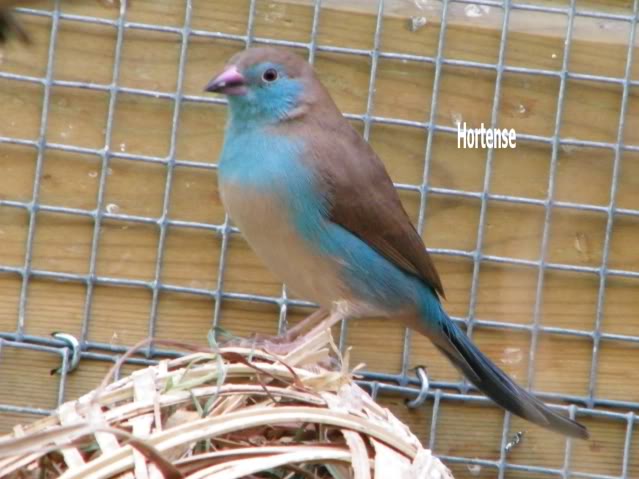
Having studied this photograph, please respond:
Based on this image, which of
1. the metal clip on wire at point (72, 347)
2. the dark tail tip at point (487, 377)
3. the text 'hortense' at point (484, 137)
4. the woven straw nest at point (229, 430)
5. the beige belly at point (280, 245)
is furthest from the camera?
the text 'hortense' at point (484, 137)

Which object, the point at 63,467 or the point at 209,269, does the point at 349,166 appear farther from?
the point at 63,467

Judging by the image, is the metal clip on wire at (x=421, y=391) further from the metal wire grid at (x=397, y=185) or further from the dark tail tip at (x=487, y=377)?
the dark tail tip at (x=487, y=377)

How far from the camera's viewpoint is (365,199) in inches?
120

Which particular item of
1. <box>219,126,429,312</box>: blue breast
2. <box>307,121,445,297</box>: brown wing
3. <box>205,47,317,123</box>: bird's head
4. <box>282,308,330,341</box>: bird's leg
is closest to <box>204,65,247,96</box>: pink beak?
<box>205,47,317,123</box>: bird's head

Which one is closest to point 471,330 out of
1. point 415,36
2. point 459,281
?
point 459,281

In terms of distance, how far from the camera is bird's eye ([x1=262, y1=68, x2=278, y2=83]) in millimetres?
3048

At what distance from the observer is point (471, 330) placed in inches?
129

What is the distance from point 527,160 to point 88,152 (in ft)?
3.77

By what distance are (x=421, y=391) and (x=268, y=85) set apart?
87 centimetres

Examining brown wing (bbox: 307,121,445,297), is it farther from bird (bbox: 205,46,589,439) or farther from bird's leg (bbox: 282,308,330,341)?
bird's leg (bbox: 282,308,330,341)

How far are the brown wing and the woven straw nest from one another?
0.98 meters

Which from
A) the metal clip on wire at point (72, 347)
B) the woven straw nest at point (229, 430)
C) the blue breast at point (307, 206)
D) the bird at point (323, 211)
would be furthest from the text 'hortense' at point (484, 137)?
the woven straw nest at point (229, 430)

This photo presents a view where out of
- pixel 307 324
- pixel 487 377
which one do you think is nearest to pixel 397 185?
pixel 307 324

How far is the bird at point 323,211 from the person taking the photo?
2.95m
